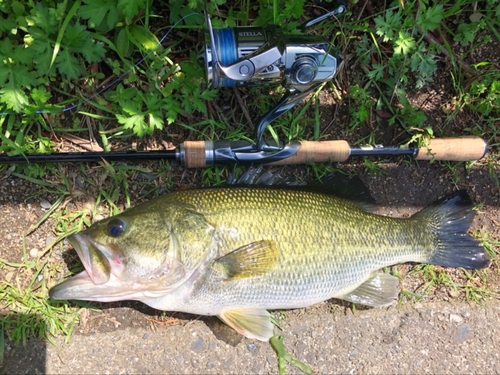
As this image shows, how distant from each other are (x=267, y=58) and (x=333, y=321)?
1.74 meters

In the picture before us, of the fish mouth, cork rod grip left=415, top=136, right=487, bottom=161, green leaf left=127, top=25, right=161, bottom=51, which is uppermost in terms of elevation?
green leaf left=127, top=25, right=161, bottom=51

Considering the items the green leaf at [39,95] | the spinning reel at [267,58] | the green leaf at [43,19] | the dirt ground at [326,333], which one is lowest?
the dirt ground at [326,333]

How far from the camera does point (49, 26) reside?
7.62ft

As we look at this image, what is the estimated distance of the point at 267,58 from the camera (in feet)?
6.88

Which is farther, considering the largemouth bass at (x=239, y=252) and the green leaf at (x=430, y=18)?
the green leaf at (x=430, y=18)

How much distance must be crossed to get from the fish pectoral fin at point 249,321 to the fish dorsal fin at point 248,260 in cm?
28

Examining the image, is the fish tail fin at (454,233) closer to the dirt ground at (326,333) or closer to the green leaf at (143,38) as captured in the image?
the dirt ground at (326,333)

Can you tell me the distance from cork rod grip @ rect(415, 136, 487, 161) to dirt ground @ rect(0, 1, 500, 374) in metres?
0.21

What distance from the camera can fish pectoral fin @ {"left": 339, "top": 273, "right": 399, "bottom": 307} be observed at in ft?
8.63

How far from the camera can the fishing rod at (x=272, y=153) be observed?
2.42m

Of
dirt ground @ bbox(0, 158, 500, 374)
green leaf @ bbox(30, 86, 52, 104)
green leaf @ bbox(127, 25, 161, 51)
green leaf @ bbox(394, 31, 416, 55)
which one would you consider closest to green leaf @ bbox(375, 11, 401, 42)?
A: green leaf @ bbox(394, 31, 416, 55)

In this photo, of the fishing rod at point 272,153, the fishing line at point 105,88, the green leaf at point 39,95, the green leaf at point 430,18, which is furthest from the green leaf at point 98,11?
the green leaf at point 430,18

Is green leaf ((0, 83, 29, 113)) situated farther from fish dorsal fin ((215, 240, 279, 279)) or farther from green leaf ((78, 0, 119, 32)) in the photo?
fish dorsal fin ((215, 240, 279, 279))

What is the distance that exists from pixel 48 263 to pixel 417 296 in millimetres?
2402
